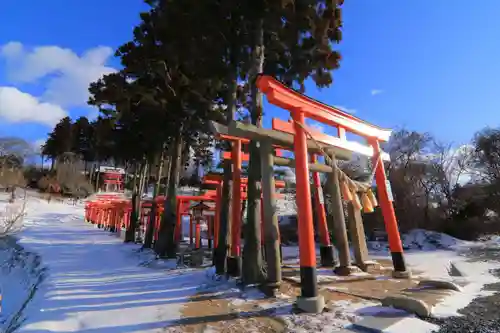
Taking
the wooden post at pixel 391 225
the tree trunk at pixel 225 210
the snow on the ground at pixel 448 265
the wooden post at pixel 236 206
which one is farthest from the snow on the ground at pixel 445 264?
the wooden post at pixel 236 206

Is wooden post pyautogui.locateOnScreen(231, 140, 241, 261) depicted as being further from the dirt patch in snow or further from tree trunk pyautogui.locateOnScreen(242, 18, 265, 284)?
the dirt patch in snow

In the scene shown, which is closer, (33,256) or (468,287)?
(468,287)

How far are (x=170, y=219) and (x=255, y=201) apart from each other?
568 centimetres

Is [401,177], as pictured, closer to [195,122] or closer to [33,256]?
[195,122]

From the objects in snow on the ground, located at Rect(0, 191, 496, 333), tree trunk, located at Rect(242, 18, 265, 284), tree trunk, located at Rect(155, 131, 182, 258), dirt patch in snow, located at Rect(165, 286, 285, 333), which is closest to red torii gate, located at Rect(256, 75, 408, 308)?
snow on the ground, located at Rect(0, 191, 496, 333)

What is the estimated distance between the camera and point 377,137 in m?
8.69

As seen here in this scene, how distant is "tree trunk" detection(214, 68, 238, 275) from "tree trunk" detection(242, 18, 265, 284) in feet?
3.64

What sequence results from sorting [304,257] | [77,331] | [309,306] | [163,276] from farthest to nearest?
[163,276]
[304,257]
[309,306]
[77,331]

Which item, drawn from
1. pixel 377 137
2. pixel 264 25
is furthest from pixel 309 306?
pixel 264 25

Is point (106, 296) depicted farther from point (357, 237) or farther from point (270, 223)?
point (357, 237)

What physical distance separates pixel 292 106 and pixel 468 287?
5.27m

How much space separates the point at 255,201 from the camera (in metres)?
7.30

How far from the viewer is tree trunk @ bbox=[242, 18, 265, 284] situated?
22.3ft

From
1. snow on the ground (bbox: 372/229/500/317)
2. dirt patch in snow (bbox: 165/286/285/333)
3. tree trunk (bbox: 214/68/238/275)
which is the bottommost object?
dirt patch in snow (bbox: 165/286/285/333)
